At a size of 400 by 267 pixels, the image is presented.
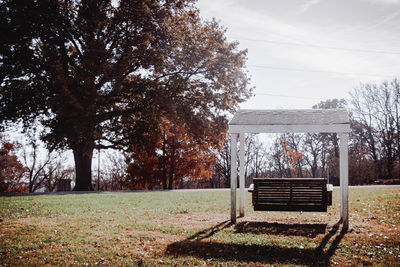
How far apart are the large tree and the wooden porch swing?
28.4 feet

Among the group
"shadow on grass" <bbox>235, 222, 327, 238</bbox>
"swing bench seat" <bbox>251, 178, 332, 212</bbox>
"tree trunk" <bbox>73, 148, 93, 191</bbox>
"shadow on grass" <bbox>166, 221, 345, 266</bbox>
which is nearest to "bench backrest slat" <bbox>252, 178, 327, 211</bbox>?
"swing bench seat" <bbox>251, 178, 332, 212</bbox>

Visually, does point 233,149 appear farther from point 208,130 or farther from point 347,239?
point 208,130

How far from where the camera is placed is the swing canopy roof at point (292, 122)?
8.82m

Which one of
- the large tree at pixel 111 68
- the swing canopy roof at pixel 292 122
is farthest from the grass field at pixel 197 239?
the large tree at pixel 111 68

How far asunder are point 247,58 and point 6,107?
14780 millimetres

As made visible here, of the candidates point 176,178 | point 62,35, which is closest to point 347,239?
point 62,35

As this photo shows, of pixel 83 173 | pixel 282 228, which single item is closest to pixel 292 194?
pixel 282 228

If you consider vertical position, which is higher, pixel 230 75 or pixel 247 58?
pixel 247 58

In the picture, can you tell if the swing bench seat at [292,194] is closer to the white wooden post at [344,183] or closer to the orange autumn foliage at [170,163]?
the white wooden post at [344,183]

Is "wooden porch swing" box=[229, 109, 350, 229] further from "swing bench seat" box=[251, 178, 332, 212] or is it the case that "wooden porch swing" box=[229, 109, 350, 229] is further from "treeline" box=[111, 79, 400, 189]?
"treeline" box=[111, 79, 400, 189]

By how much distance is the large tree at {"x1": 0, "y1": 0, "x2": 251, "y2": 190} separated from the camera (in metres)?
16.8

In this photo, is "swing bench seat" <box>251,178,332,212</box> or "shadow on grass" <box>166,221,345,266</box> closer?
Answer: "shadow on grass" <box>166,221,345,266</box>

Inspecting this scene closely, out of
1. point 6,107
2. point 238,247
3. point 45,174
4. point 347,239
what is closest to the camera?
point 238,247

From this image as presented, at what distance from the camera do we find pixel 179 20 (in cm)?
2069
